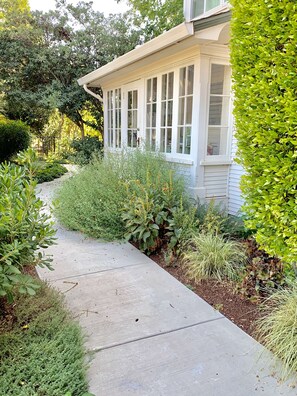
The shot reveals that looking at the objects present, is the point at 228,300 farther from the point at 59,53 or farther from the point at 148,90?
the point at 59,53

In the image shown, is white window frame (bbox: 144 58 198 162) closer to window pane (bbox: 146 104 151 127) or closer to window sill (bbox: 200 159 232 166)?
window sill (bbox: 200 159 232 166)

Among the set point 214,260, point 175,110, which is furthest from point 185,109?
point 214,260

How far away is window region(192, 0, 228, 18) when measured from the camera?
484 centimetres

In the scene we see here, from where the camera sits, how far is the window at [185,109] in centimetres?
511

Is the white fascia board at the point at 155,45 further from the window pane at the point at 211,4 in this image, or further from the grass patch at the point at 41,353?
the grass patch at the point at 41,353

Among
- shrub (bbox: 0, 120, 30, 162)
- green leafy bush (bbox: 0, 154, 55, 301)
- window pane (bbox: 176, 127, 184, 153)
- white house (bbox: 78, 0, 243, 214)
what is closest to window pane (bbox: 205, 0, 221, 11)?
white house (bbox: 78, 0, 243, 214)

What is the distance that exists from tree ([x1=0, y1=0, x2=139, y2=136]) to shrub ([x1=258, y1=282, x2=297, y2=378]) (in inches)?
410

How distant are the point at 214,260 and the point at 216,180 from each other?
7.61 ft

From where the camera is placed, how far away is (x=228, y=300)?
273 centimetres

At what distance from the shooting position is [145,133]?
6688mm

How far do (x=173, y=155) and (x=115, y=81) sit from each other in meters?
3.75

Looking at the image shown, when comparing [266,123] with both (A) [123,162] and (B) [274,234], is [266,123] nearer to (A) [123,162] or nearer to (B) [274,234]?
(B) [274,234]

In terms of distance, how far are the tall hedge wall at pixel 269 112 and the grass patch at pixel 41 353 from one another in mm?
1656

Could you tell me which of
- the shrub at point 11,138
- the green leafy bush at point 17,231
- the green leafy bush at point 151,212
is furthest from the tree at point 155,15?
the green leafy bush at point 17,231
